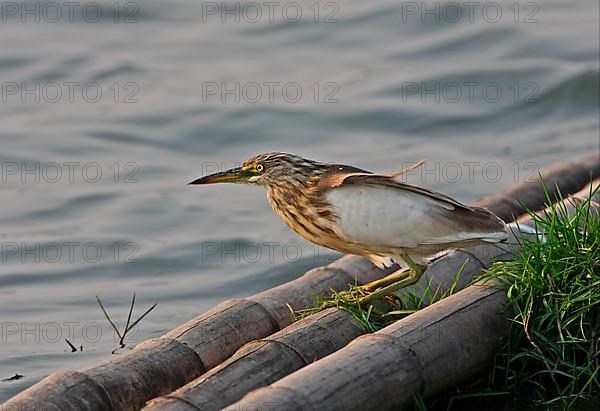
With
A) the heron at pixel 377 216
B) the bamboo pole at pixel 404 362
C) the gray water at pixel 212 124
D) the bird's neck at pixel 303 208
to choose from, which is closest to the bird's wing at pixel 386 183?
the heron at pixel 377 216

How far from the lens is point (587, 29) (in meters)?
17.3

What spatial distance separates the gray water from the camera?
35.2ft

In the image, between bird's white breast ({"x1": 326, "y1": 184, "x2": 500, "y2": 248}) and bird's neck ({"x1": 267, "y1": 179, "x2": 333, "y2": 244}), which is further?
bird's neck ({"x1": 267, "y1": 179, "x2": 333, "y2": 244})

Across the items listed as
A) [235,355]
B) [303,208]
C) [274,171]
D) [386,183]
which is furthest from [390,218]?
[235,355]

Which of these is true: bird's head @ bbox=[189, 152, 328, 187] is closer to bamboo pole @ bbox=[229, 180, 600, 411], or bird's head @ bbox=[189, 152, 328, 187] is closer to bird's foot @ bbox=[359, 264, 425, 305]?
bird's foot @ bbox=[359, 264, 425, 305]

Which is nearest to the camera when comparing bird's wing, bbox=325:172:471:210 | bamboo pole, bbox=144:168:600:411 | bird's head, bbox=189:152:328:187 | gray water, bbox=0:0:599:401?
bamboo pole, bbox=144:168:600:411

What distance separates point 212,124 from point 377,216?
Result: 858cm

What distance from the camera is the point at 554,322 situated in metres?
6.09

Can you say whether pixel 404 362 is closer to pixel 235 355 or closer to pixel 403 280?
pixel 235 355

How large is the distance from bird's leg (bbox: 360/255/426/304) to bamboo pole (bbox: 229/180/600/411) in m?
0.38

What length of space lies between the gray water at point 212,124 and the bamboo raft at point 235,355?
233 cm

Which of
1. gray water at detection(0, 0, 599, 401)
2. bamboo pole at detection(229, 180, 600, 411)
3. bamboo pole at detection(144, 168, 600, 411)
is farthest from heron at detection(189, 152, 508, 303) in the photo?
gray water at detection(0, 0, 599, 401)

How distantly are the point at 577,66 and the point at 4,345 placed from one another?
30.9ft

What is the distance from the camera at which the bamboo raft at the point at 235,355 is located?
17.4 feet
